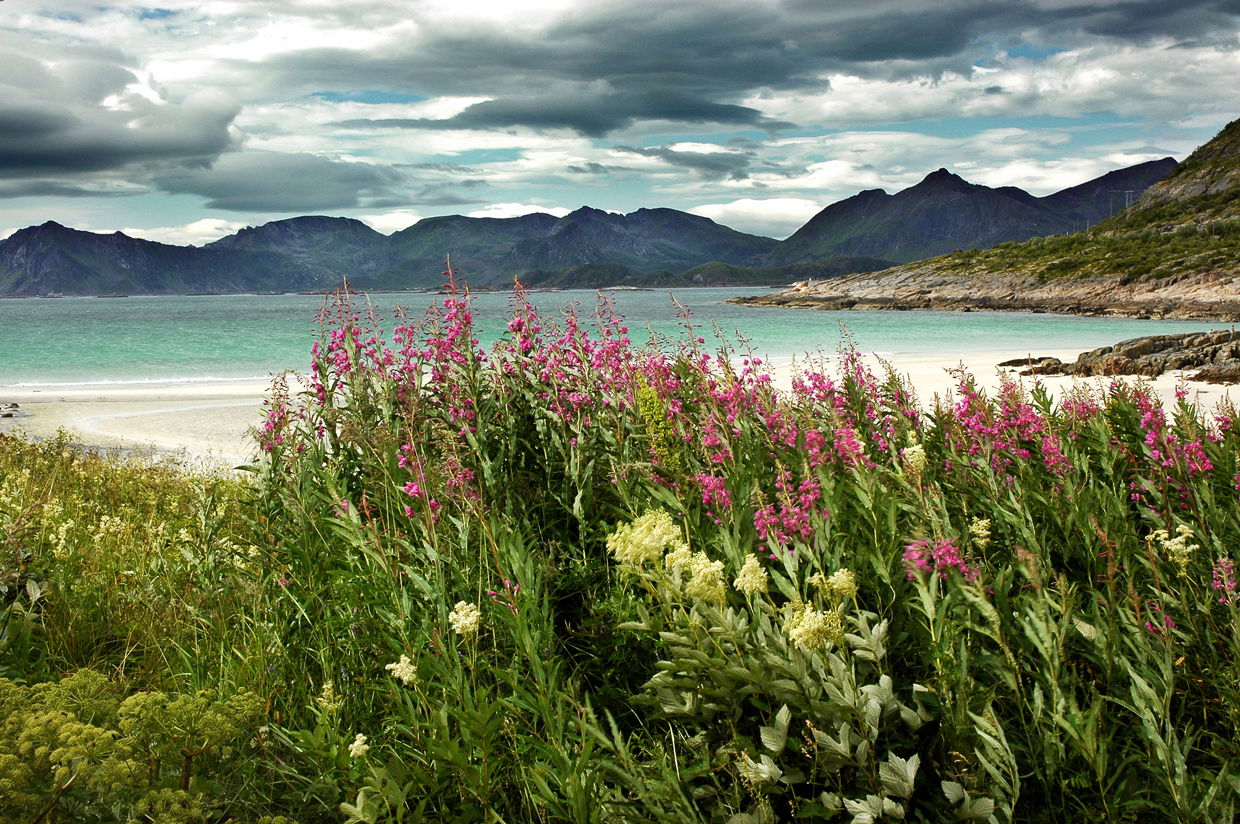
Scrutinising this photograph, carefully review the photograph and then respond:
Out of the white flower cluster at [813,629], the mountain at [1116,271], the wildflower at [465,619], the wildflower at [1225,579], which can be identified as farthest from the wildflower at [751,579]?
the mountain at [1116,271]

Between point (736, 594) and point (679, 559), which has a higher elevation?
point (679, 559)

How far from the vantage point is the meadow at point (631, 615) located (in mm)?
2816

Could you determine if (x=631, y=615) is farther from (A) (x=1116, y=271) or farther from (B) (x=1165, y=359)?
(A) (x=1116, y=271)

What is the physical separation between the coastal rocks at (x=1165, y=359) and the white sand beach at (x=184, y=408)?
0.46 metres

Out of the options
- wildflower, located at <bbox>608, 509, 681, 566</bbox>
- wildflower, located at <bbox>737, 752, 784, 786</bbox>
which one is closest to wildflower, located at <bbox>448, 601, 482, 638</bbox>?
wildflower, located at <bbox>608, 509, 681, 566</bbox>

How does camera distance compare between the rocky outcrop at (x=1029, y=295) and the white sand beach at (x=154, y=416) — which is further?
the rocky outcrop at (x=1029, y=295)

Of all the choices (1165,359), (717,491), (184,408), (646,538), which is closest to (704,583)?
(646,538)

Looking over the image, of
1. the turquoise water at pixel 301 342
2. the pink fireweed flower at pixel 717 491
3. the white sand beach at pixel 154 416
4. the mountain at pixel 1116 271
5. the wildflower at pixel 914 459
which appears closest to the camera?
the wildflower at pixel 914 459

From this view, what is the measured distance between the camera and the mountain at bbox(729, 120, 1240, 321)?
72.6m

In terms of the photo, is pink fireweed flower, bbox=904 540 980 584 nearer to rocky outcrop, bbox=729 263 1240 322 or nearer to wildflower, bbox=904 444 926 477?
wildflower, bbox=904 444 926 477

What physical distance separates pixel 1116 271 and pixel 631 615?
95230 mm

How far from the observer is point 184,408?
80.5 feet

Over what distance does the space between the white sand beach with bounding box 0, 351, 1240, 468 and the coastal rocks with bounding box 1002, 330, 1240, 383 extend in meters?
0.46

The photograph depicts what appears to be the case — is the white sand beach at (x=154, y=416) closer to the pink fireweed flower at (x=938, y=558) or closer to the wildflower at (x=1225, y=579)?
the pink fireweed flower at (x=938, y=558)
